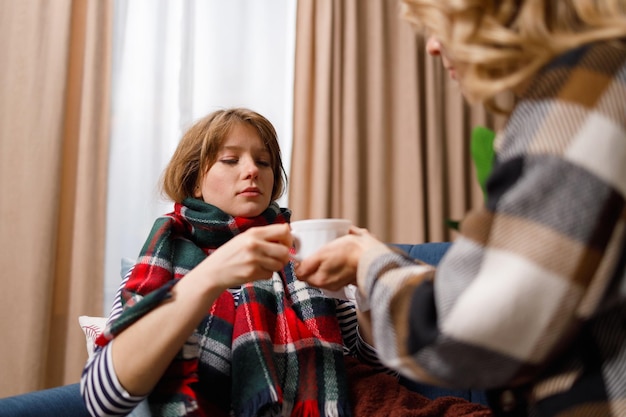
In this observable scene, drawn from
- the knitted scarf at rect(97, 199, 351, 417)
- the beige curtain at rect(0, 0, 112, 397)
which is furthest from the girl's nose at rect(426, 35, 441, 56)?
the beige curtain at rect(0, 0, 112, 397)

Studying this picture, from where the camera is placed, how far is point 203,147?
141cm

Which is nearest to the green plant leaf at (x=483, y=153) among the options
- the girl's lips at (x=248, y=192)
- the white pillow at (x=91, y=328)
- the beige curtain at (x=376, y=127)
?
the girl's lips at (x=248, y=192)

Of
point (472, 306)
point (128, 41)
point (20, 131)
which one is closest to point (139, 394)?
point (472, 306)

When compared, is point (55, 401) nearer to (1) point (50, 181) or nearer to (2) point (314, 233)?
(2) point (314, 233)

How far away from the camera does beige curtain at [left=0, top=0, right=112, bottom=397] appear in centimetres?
212

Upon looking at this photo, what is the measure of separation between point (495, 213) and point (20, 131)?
2.03 m

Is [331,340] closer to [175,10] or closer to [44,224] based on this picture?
[44,224]

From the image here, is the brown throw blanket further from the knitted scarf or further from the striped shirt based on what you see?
the striped shirt

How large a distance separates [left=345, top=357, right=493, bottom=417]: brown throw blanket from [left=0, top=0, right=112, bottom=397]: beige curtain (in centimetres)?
135

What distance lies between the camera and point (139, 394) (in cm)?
101

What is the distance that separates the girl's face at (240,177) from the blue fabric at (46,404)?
20.8 inches

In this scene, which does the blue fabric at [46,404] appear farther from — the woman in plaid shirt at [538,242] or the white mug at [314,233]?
the woman in plaid shirt at [538,242]

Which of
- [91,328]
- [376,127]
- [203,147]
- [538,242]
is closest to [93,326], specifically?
[91,328]

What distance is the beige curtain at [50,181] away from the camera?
6.97 ft
